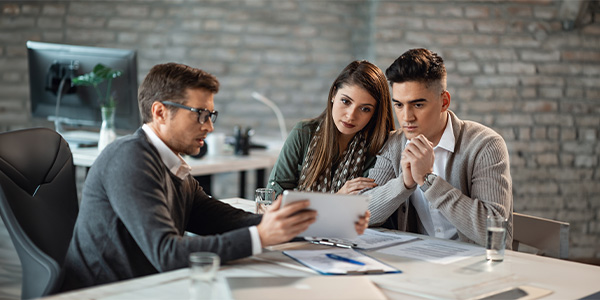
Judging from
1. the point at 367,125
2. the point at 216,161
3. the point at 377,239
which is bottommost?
the point at 216,161

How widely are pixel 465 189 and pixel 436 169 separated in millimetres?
122

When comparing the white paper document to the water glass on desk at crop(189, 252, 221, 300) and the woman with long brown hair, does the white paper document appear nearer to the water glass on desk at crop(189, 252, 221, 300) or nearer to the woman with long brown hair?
the woman with long brown hair

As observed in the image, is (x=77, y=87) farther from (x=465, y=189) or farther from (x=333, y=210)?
(x=333, y=210)

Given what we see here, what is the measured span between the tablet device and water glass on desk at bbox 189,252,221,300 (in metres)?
0.37

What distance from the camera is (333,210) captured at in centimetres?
172

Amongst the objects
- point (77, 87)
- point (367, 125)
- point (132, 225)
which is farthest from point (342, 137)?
point (77, 87)

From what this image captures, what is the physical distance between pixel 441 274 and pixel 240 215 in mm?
640

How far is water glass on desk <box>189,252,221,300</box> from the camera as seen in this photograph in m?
1.29

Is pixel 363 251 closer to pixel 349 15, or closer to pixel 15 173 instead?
pixel 15 173

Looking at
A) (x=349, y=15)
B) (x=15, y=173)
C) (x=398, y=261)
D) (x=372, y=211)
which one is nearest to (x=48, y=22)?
(x=349, y=15)

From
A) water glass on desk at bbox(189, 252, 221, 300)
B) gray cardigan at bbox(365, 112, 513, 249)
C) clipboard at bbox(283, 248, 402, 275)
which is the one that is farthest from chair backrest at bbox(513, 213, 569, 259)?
water glass on desk at bbox(189, 252, 221, 300)

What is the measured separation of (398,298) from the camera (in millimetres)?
1486

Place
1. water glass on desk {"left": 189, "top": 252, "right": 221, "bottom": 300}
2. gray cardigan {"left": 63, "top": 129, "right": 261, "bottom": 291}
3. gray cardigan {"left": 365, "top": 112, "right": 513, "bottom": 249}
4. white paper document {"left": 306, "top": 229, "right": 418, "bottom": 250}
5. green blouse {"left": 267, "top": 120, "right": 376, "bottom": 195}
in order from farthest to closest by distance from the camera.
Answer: green blouse {"left": 267, "top": 120, "right": 376, "bottom": 195} → gray cardigan {"left": 365, "top": 112, "right": 513, "bottom": 249} → white paper document {"left": 306, "top": 229, "right": 418, "bottom": 250} → gray cardigan {"left": 63, "top": 129, "right": 261, "bottom": 291} → water glass on desk {"left": 189, "top": 252, "right": 221, "bottom": 300}

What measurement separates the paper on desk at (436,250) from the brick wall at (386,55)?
3095 millimetres
